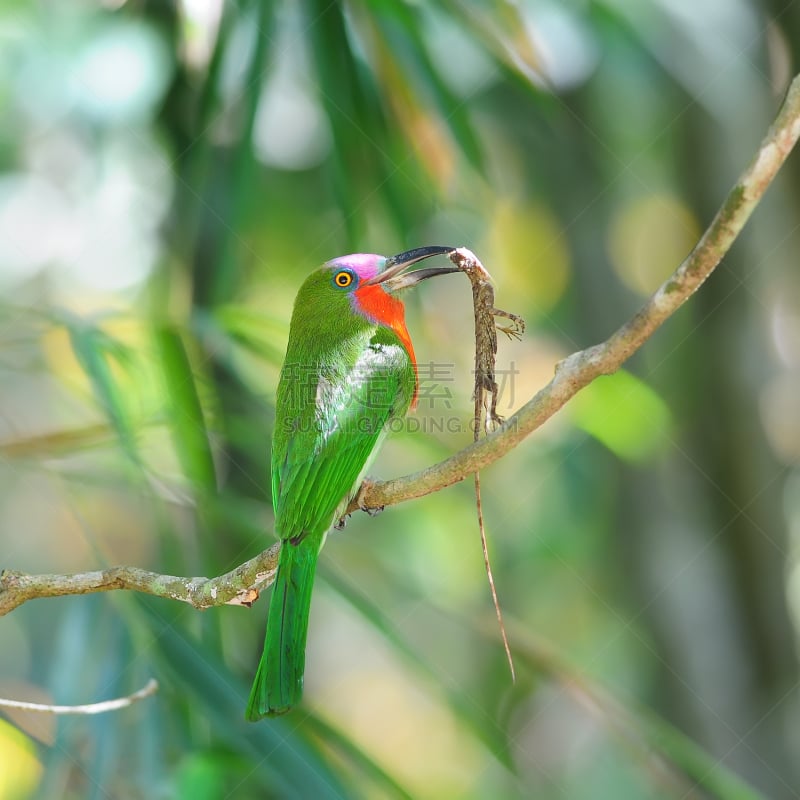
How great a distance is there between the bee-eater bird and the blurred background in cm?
50

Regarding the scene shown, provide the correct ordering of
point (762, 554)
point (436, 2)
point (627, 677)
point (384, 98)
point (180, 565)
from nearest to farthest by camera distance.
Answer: point (180, 565)
point (436, 2)
point (384, 98)
point (762, 554)
point (627, 677)

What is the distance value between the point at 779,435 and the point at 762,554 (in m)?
0.74

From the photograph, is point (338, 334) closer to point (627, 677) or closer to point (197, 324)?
point (197, 324)

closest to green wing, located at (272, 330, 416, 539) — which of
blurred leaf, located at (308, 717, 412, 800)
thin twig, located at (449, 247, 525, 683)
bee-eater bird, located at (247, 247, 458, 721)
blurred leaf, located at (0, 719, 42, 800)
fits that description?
bee-eater bird, located at (247, 247, 458, 721)

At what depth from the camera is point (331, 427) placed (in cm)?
304

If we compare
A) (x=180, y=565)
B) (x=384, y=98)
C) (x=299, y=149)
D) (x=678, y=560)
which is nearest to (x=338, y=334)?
(x=180, y=565)

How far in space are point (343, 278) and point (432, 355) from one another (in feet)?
11.0

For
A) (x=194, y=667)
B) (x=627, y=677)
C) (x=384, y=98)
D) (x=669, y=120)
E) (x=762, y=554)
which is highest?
(x=669, y=120)

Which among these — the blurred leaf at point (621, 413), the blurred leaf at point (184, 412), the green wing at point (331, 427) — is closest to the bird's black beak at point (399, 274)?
the green wing at point (331, 427)

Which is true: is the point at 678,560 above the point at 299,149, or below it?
below

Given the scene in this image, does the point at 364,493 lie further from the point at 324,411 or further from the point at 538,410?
the point at 538,410

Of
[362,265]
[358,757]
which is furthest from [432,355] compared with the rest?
[358,757]

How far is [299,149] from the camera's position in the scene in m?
7.95

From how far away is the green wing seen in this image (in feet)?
9.51
